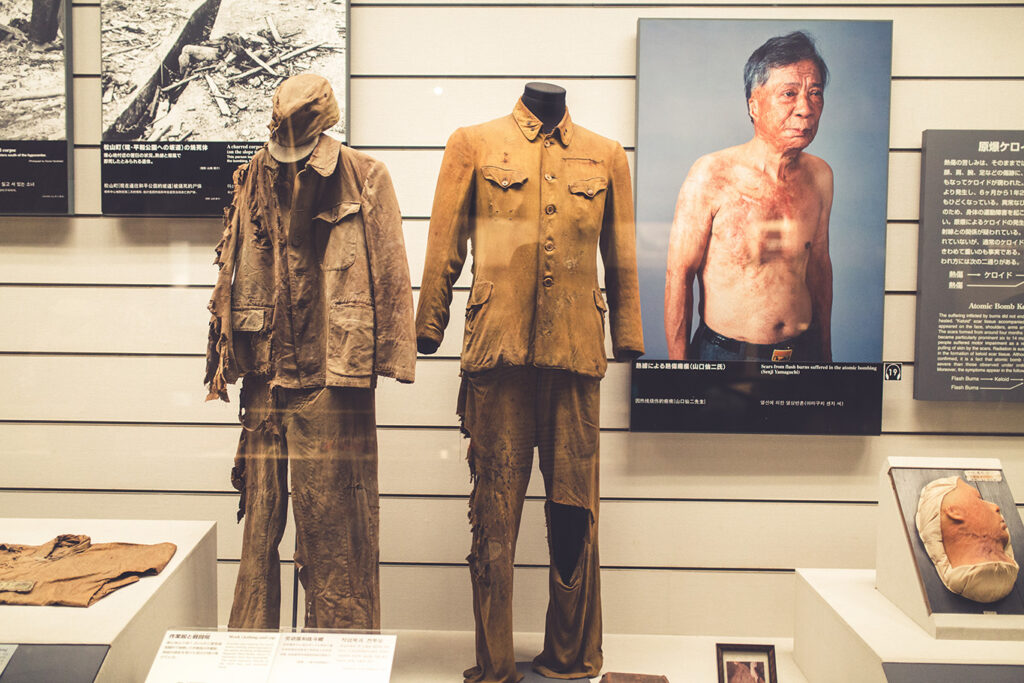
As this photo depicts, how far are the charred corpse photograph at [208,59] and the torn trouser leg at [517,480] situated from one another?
1.18m

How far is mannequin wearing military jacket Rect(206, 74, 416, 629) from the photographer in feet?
6.36

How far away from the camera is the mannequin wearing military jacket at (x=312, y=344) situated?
1938 millimetres

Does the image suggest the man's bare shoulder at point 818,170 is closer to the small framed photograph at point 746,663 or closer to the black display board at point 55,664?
the small framed photograph at point 746,663

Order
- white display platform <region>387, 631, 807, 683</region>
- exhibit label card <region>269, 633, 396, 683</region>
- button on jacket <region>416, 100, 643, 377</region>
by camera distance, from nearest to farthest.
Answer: exhibit label card <region>269, 633, 396, 683</region>
button on jacket <region>416, 100, 643, 377</region>
white display platform <region>387, 631, 807, 683</region>

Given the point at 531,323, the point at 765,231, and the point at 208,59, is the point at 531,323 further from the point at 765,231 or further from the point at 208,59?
the point at 208,59

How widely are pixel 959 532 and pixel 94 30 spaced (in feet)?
10.0

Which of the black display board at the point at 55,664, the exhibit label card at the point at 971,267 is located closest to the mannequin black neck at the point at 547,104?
the exhibit label card at the point at 971,267

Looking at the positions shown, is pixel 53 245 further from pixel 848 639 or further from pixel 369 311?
pixel 848 639

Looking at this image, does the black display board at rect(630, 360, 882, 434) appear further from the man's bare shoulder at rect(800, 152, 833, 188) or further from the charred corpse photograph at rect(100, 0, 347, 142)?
the charred corpse photograph at rect(100, 0, 347, 142)

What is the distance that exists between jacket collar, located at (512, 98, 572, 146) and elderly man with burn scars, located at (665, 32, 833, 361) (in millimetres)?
589

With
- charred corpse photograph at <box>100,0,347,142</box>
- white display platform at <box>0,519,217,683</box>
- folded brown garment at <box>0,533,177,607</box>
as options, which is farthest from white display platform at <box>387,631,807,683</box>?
charred corpse photograph at <box>100,0,347,142</box>

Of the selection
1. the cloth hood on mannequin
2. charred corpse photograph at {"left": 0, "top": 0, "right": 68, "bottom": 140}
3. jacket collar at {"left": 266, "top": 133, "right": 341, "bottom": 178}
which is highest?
charred corpse photograph at {"left": 0, "top": 0, "right": 68, "bottom": 140}

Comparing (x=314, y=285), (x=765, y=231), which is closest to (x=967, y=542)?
(x=765, y=231)

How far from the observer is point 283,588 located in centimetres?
211
